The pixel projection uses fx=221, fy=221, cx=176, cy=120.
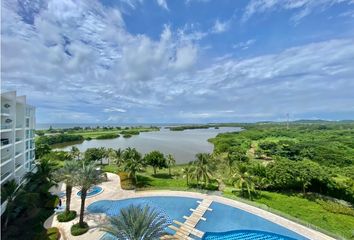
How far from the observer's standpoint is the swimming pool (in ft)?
70.9

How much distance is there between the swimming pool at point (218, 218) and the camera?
70.9 ft

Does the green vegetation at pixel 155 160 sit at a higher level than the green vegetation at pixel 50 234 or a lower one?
higher

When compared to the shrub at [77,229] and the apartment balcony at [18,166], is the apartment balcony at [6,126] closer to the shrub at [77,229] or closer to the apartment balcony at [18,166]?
the apartment balcony at [18,166]

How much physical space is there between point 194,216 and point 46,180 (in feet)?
74.8

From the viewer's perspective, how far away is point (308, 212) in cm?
2627

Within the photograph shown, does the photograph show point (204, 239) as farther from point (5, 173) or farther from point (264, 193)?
point (5, 173)

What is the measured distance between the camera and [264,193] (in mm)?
32594

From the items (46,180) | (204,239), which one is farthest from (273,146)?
(46,180)

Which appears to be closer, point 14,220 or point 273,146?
point 14,220

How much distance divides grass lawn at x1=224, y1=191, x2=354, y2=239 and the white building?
27.7m

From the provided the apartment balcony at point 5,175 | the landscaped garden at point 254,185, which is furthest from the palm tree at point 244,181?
the apartment balcony at point 5,175

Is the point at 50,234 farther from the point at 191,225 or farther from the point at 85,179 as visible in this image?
the point at 191,225

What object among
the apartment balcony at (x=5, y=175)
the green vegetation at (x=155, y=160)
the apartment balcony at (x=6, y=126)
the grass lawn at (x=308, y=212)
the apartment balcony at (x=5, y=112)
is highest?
the apartment balcony at (x=5, y=112)

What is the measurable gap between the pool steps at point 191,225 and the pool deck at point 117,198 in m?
3.11
